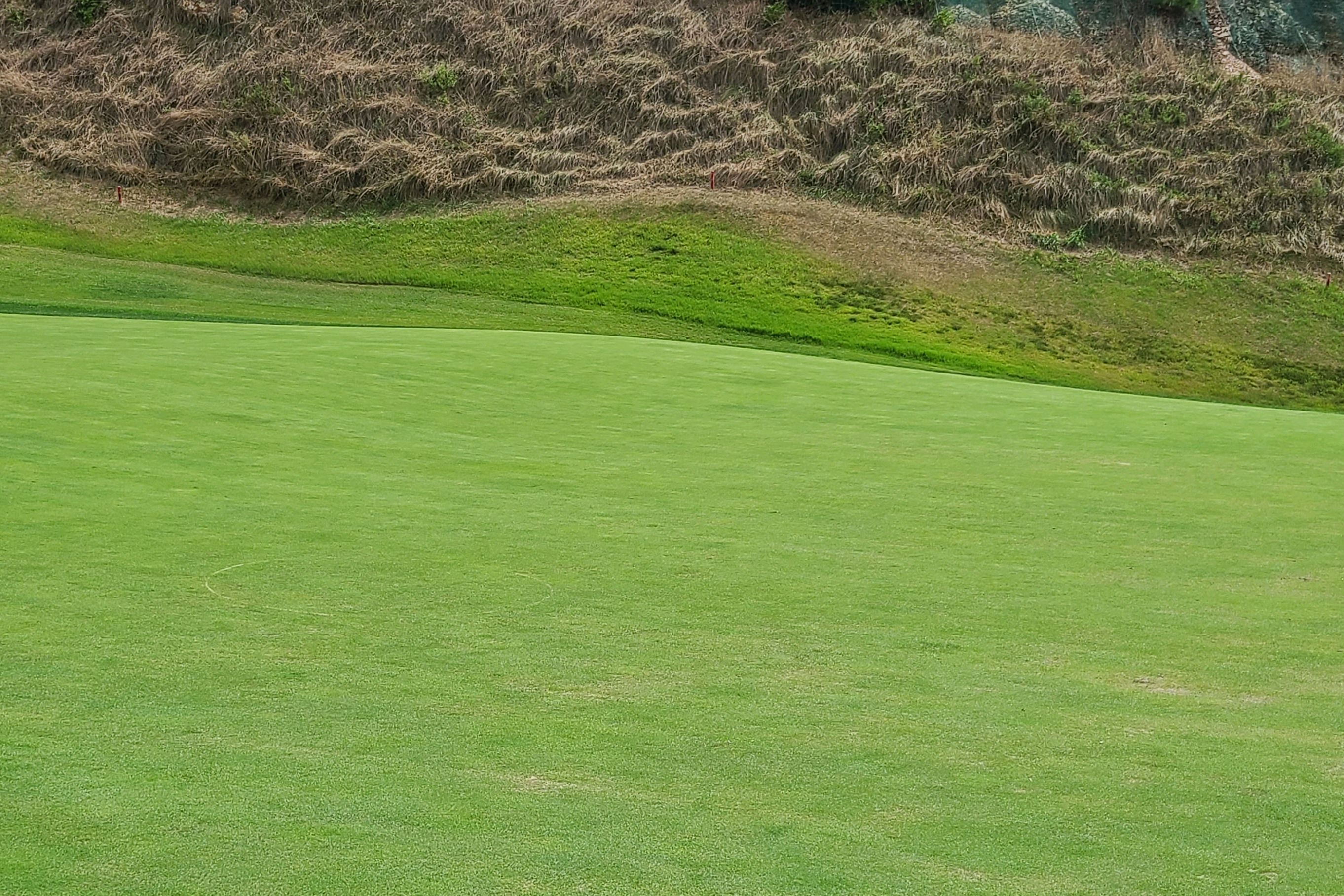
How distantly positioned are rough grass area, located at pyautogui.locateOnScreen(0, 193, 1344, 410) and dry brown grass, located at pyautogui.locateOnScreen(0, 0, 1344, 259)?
4.66ft

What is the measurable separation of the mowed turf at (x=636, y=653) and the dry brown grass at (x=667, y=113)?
17093mm

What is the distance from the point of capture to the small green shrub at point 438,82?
2862cm

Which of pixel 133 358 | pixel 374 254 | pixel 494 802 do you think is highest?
pixel 494 802

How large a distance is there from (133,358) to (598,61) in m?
19.5

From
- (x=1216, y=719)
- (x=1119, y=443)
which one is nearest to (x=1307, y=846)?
(x=1216, y=719)

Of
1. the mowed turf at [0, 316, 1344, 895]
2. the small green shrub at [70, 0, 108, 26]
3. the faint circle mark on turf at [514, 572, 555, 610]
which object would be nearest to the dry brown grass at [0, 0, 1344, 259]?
the small green shrub at [70, 0, 108, 26]

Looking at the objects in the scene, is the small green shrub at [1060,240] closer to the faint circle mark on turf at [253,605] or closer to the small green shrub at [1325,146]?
the small green shrub at [1325,146]

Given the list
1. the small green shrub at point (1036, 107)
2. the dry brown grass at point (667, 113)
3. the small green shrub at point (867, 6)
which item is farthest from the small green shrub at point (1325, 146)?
the small green shrub at point (867, 6)

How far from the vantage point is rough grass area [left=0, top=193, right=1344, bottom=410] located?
Answer: 68.2 ft

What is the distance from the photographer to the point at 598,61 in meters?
29.2

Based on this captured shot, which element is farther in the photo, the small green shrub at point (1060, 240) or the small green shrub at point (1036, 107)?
the small green shrub at point (1036, 107)

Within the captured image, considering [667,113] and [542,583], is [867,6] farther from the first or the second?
[542,583]

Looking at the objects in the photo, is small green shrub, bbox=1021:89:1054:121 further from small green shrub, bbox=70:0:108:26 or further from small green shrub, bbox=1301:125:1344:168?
small green shrub, bbox=70:0:108:26

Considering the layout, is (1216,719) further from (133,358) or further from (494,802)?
(133,358)
